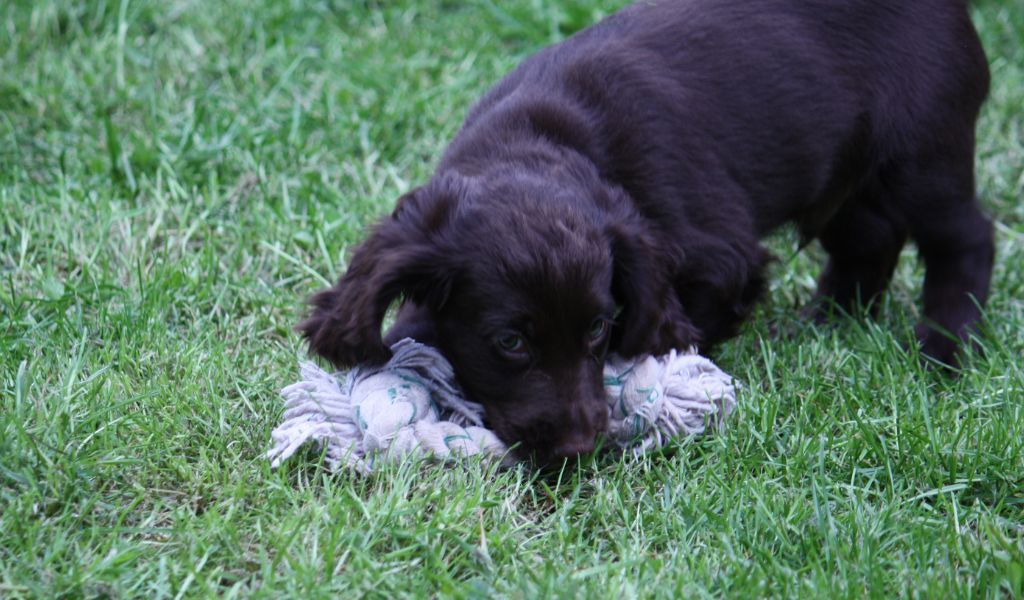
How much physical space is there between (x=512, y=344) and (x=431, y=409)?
0.89 feet

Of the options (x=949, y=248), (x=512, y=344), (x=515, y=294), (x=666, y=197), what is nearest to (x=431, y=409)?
(x=512, y=344)

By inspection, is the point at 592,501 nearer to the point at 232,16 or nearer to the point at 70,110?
the point at 70,110

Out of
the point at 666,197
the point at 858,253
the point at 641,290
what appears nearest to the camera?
the point at 641,290

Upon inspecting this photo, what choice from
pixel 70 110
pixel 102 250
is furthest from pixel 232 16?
pixel 102 250

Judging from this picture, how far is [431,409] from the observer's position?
2.80 metres

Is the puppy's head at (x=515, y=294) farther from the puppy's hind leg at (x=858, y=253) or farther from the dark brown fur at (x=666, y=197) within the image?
the puppy's hind leg at (x=858, y=253)

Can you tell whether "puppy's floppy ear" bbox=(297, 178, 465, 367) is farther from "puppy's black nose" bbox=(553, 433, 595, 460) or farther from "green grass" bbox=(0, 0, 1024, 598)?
"puppy's black nose" bbox=(553, 433, 595, 460)

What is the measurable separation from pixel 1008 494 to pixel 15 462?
205 cm

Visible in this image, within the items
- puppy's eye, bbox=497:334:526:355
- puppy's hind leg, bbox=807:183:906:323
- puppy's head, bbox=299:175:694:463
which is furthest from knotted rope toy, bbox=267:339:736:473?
puppy's hind leg, bbox=807:183:906:323

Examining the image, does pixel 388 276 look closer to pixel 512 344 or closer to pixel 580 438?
pixel 512 344

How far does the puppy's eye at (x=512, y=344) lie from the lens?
8.72ft

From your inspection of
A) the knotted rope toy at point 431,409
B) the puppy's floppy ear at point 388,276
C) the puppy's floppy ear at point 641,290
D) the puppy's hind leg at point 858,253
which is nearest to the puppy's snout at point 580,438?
the knotted rope toy at point 431,409

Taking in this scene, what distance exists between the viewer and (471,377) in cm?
277

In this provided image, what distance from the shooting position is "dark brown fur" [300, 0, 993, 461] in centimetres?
267
